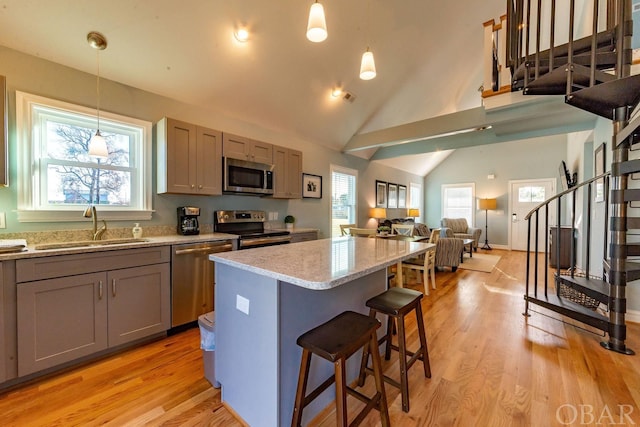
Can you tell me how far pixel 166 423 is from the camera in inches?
58.7

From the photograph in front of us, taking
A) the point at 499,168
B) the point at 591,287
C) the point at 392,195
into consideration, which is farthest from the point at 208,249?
the point at 499,168

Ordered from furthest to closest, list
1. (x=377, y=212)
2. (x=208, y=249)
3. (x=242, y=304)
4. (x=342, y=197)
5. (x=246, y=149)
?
(x=377, y=212) → (x=342, y=197) → (x=246, y=149) → (x=208, y=249) → (x=242, y=304)

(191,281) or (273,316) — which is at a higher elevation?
(273,316)

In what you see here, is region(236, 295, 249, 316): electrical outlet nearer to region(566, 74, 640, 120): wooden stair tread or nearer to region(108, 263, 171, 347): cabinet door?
region(108, 263, 171, 347): cabinet door

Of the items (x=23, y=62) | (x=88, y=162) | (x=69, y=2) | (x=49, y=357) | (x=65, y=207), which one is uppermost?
(x=69, y=2)

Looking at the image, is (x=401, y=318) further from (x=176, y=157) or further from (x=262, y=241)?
(x=176, y=157)

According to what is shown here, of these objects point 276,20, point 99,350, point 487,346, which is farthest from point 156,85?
point 487,346

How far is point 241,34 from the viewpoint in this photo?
270cm

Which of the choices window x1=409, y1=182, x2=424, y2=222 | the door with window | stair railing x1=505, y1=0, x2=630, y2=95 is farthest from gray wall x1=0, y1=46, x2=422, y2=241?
the door with window

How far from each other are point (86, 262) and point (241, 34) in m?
2.47

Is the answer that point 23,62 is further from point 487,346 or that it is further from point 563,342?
point 563,342

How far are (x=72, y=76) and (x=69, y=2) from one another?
0.64 metres

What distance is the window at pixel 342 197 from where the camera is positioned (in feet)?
18.0

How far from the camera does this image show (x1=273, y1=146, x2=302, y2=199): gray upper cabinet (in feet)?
12.5
